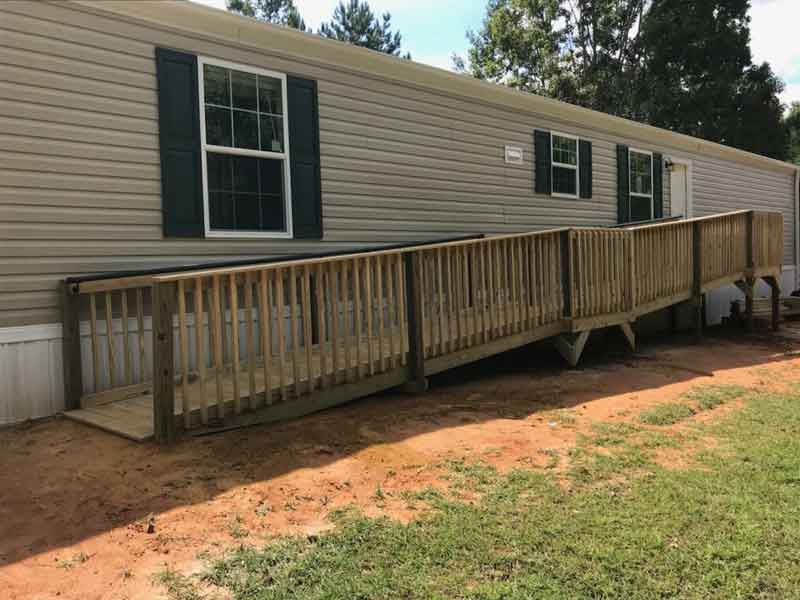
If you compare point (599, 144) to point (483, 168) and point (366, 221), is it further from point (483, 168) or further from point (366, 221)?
point (366, 221)

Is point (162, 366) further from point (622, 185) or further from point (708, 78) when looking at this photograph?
point (708, 78)

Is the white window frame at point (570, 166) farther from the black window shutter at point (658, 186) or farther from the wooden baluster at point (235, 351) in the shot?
the wooden baluster at point (235, 351)

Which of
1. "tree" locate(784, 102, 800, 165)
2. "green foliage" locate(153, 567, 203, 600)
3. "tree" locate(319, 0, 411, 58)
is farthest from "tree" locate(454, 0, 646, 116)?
"green foliage" locate(153, 567, 203, 600)

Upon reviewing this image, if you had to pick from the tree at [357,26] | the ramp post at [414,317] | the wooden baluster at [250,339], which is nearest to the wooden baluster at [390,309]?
the ramp post at [414,317]

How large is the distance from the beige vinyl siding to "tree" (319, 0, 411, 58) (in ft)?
90.1

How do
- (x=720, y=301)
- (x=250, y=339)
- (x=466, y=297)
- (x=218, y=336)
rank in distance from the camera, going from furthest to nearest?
(x=720, y=301)
(x=466, y=297)
(x=250, y=339)
(x=218, y=336)

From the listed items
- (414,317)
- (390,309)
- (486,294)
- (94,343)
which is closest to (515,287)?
(486,294)

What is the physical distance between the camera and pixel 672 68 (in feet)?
78.1

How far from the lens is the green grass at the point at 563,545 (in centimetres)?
241

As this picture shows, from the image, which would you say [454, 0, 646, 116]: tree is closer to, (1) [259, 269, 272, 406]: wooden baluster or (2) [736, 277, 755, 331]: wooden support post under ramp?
(2) [736, 277, 755, 331]: wooden support post under ramp

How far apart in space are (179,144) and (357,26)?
29921 mm

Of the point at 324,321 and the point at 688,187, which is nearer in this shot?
the point at 324,321

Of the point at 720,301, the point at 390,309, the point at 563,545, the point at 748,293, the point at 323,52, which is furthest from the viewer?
the point at 720,301

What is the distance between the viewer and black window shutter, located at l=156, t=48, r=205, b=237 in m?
5.35
